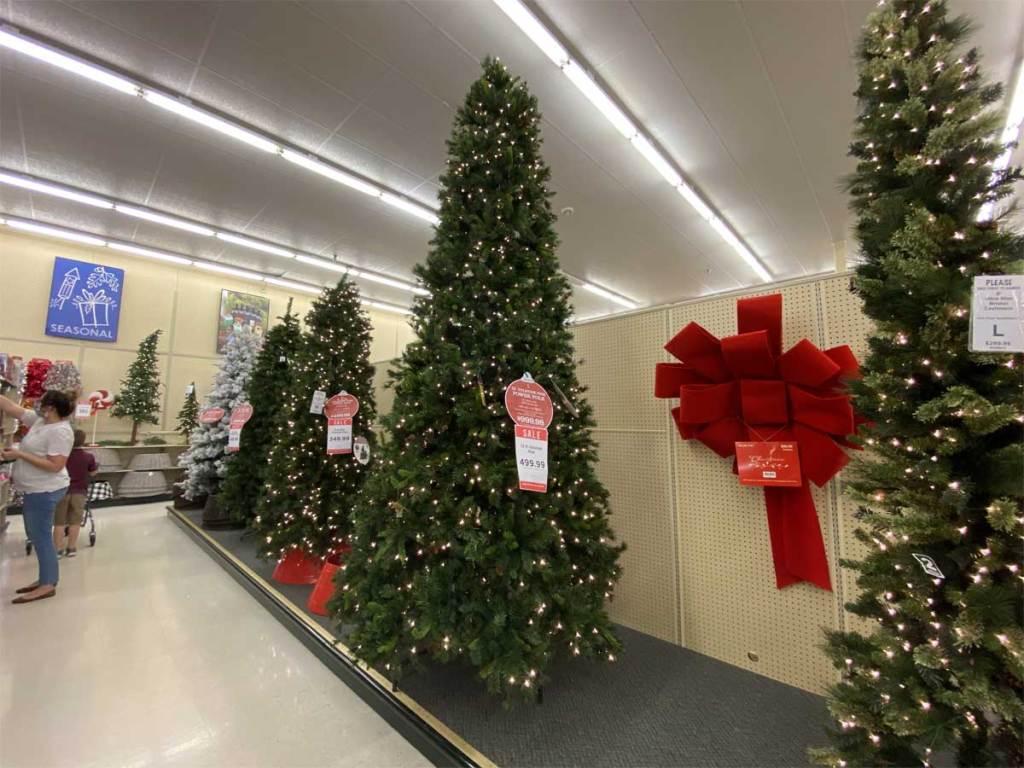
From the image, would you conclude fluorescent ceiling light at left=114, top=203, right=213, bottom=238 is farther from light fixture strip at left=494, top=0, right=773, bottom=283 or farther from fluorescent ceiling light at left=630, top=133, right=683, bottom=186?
fluorescent ceiling light at left=630, top=133, right=683, bottom=186

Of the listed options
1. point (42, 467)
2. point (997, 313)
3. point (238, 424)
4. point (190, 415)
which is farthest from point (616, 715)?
point (190, 415)

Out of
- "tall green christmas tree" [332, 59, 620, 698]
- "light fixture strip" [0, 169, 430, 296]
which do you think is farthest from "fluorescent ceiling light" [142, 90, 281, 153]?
"tall green christmas tree" [332, 59, 620, 698]

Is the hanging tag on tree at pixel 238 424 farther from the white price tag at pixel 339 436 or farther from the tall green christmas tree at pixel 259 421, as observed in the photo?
the white price tag at pixel 339 436

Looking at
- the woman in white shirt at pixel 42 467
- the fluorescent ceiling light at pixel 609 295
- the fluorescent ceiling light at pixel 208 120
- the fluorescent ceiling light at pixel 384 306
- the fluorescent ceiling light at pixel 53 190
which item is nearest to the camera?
the woman in white shirt at pixel 42 467

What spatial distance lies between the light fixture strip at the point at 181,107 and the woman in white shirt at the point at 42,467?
10.3 feet

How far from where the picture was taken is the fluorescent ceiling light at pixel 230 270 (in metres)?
8.80

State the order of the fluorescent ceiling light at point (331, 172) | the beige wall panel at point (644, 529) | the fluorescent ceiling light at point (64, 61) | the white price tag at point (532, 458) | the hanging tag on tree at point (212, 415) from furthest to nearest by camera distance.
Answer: the hanging tag on tree at point (212, 415), the fluorescent ceiling light at point (331, 172), the fluorescent ceiling light at point (64, 61), the beige wall panel at point (644, 529), the white price tag at point (532, 458)

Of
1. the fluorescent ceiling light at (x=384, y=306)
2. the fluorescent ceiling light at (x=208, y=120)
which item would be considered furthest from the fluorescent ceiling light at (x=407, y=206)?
the fluorescent ceiling light at (x=384, y=306)

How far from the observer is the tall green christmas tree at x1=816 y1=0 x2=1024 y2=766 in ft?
3.10

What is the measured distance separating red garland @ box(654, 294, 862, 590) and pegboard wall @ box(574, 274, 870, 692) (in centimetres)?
10

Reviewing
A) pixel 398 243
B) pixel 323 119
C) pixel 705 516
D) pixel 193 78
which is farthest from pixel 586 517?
pixel 398 243

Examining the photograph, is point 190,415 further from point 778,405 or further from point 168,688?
point 778,405

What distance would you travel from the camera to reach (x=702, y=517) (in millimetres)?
2359

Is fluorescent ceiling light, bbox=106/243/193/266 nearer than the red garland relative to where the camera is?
No
